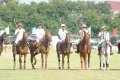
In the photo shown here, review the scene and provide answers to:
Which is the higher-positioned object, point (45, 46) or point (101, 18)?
point (101, 18)

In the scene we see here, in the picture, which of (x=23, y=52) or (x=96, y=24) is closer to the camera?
(x=23, y=52)

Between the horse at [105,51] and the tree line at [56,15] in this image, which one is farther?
the tree line at [56,15]

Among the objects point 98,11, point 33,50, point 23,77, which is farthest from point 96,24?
point 23,77

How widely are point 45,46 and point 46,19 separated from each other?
9271 cm

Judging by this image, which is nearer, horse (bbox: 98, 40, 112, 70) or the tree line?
horse (bbox: 98, 40, 112, 70)

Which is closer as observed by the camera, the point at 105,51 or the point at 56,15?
the point at 105,51

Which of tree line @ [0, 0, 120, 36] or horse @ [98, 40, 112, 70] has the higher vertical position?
tree line @ [0, 0, 120, 36]

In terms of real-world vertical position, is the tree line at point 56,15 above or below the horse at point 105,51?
above

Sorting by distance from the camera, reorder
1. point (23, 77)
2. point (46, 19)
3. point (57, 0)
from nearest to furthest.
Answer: point (23, 77), point (46, 19), point (57, 0)

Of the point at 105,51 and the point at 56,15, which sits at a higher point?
the point at 56,15

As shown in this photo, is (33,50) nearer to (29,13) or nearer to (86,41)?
(86,41)

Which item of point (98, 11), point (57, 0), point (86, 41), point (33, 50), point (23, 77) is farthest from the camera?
point (98, 11)

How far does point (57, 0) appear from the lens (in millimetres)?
135250

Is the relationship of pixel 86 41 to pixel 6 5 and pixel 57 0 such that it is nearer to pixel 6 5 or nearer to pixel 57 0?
pixel 6 5
